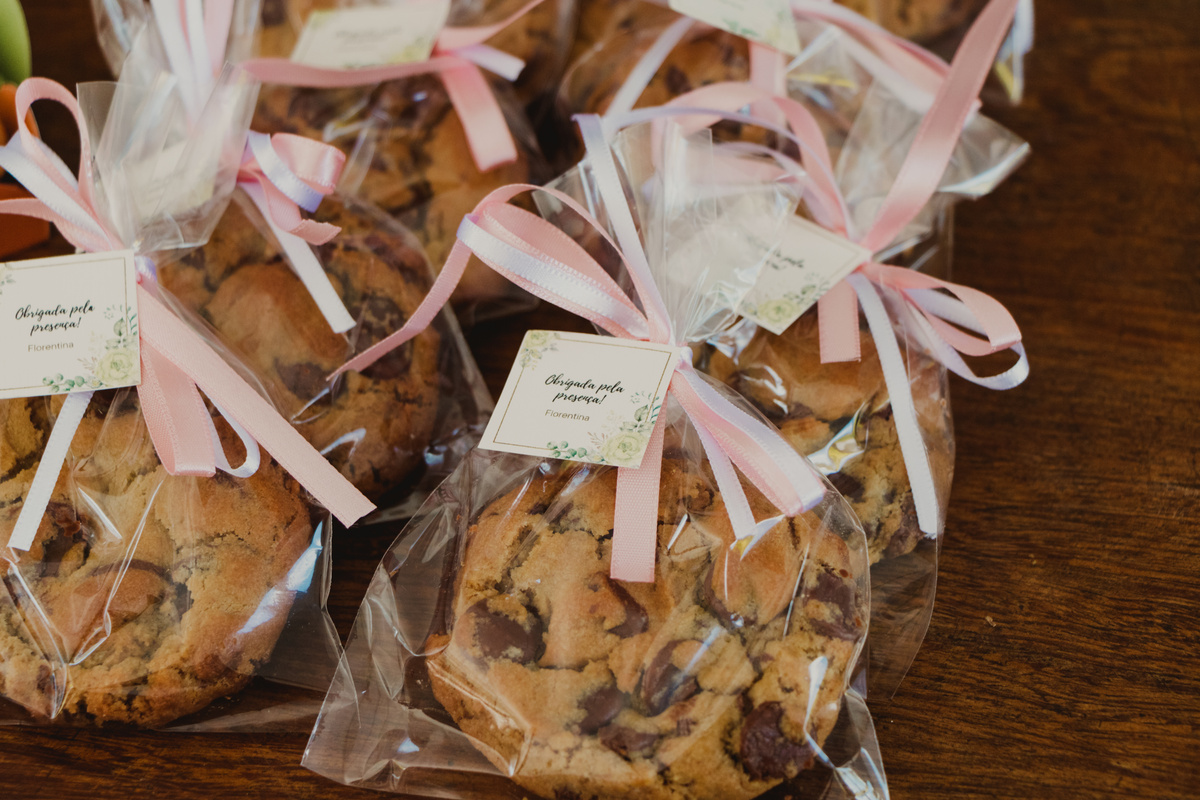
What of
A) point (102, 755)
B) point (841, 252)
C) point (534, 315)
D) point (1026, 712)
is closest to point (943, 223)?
point (841, 252)

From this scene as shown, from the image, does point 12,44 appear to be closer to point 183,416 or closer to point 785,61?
point 183,416

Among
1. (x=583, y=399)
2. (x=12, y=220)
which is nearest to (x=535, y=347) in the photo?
(x=583, y=399)

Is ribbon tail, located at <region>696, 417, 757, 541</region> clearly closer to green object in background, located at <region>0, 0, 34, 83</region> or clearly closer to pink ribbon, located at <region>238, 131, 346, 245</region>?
pink ribbon, located at <region>238, 131, 346, 245</region>

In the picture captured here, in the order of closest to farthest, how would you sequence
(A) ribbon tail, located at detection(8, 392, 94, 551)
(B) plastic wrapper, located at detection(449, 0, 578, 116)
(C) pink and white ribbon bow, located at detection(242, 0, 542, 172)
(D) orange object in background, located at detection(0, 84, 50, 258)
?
(A) ribbon tail, located at detection(8, 392, 94, 551), (D) orange object in background, located at detection(0, 84, 50, 258), (C) pink and white ribbon bow, located at detection(242, 0, 542, 172), (B) plastic wrapper, located at detection(449, 0, 578, 116)

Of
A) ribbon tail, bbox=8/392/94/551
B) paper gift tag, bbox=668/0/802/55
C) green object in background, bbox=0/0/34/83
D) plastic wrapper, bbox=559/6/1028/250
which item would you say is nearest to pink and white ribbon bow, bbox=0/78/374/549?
ribbon tail, bbox=8/392/94/551

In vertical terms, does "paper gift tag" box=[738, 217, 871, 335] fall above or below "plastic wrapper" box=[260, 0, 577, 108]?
below

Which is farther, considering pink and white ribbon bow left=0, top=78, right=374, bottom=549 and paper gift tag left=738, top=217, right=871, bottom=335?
paper gift tag left=738, top=217, right=871, bottom=335
